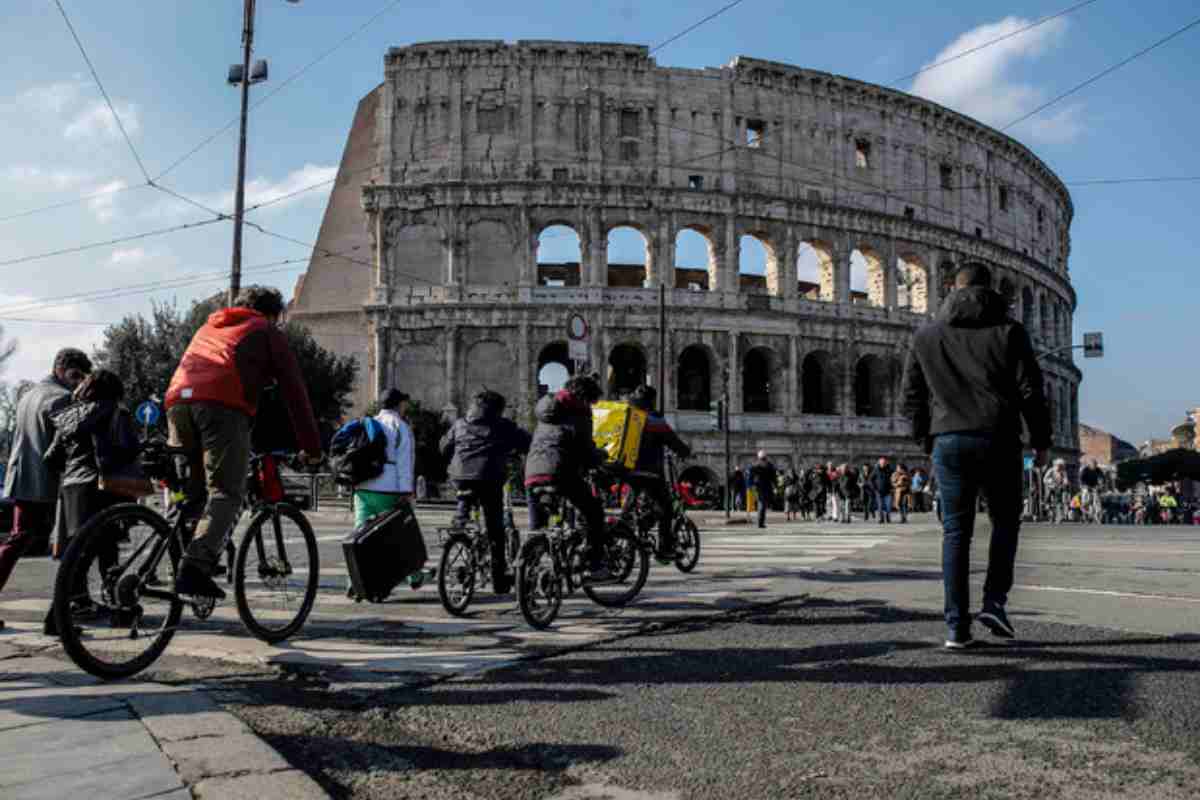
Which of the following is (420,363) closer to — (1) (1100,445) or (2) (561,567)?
(2) (561,567)

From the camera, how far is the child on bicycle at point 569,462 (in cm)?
633

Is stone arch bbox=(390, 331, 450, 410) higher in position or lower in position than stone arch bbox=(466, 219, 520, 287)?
lower

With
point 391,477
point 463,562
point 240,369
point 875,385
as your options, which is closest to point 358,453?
point 391,477

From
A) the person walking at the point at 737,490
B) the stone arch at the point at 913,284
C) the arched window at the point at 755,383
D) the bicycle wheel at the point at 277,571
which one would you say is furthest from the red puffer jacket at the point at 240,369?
the stone arch at the point at 913,284

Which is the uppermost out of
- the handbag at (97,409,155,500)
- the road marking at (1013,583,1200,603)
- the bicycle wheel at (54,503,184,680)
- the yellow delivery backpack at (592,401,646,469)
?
the yellow delivery backpack at (592,401,646,469)

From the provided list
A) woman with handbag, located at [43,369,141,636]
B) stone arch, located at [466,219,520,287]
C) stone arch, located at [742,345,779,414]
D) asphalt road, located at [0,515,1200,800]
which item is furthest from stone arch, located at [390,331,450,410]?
woman with handbag, located at [43,369,141,636]

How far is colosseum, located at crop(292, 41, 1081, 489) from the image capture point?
40.5 meters

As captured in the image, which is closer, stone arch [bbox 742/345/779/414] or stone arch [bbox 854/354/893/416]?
stone arch [bbox 742/345/779/414]

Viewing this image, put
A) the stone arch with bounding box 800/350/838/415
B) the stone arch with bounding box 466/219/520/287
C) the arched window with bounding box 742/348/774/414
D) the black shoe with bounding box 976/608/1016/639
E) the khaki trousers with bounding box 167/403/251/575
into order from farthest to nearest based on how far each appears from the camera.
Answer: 1. the arched window with bounding box 742/348/774/414
2. the stone arch with bounding box 800/350/838/415
3. the stone arch with bounding box 466/219/520/287
4. the black shoe with bounding box 976/608/1016/639
5. the khaki trousers with bounding box 167/403/251/575

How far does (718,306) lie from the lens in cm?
4116

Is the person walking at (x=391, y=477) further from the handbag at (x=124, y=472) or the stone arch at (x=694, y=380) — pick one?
the stone arch at (x=694, y=380)

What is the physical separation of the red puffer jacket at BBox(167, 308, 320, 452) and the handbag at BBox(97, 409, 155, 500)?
1.11 metres

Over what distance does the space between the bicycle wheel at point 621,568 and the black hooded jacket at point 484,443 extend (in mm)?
916

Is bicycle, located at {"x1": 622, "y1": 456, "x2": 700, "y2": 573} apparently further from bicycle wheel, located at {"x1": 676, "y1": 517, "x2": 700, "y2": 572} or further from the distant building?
the distant building
